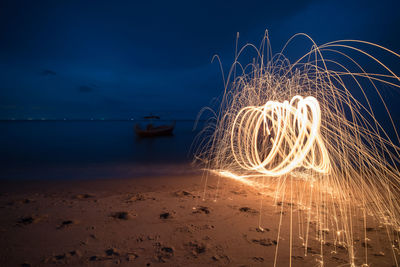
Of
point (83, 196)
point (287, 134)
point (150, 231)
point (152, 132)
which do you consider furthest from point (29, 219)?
point (152, 132)

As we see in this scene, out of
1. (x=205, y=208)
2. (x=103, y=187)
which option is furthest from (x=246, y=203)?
(x=103, y=187)

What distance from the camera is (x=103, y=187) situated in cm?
740

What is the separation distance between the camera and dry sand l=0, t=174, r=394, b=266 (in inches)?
133

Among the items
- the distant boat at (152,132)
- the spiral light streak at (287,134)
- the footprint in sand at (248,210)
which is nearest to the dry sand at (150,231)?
the footprint in sand at (248,210)

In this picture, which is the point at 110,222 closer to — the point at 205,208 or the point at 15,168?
the point at 205,208

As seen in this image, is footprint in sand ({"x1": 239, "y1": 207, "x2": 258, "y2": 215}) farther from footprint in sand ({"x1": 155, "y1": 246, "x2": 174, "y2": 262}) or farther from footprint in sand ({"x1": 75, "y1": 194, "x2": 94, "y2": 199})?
footprint in sand ({"x1": 75, "y1": 194, "x2": 94, "y2": 199})

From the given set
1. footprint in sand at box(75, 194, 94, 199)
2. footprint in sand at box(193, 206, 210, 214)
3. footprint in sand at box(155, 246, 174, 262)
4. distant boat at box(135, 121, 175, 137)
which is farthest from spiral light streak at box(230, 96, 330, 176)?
distant boat at box(135, 121, 175, 137)

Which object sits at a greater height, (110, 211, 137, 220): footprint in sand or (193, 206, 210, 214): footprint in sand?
(193, 206, 210, 214): footprint in sand

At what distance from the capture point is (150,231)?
422 centimetres

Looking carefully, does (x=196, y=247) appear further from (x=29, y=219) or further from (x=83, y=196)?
(x=83, y=196)

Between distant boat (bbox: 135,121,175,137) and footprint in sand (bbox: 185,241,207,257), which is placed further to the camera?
distant boat (bbox: 135,121,175,137)

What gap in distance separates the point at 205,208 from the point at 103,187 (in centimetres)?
393

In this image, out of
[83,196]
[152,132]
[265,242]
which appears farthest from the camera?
[152,132]

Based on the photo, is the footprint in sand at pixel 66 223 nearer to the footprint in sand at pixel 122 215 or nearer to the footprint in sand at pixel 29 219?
the footprint in sand at pixel 29 219
